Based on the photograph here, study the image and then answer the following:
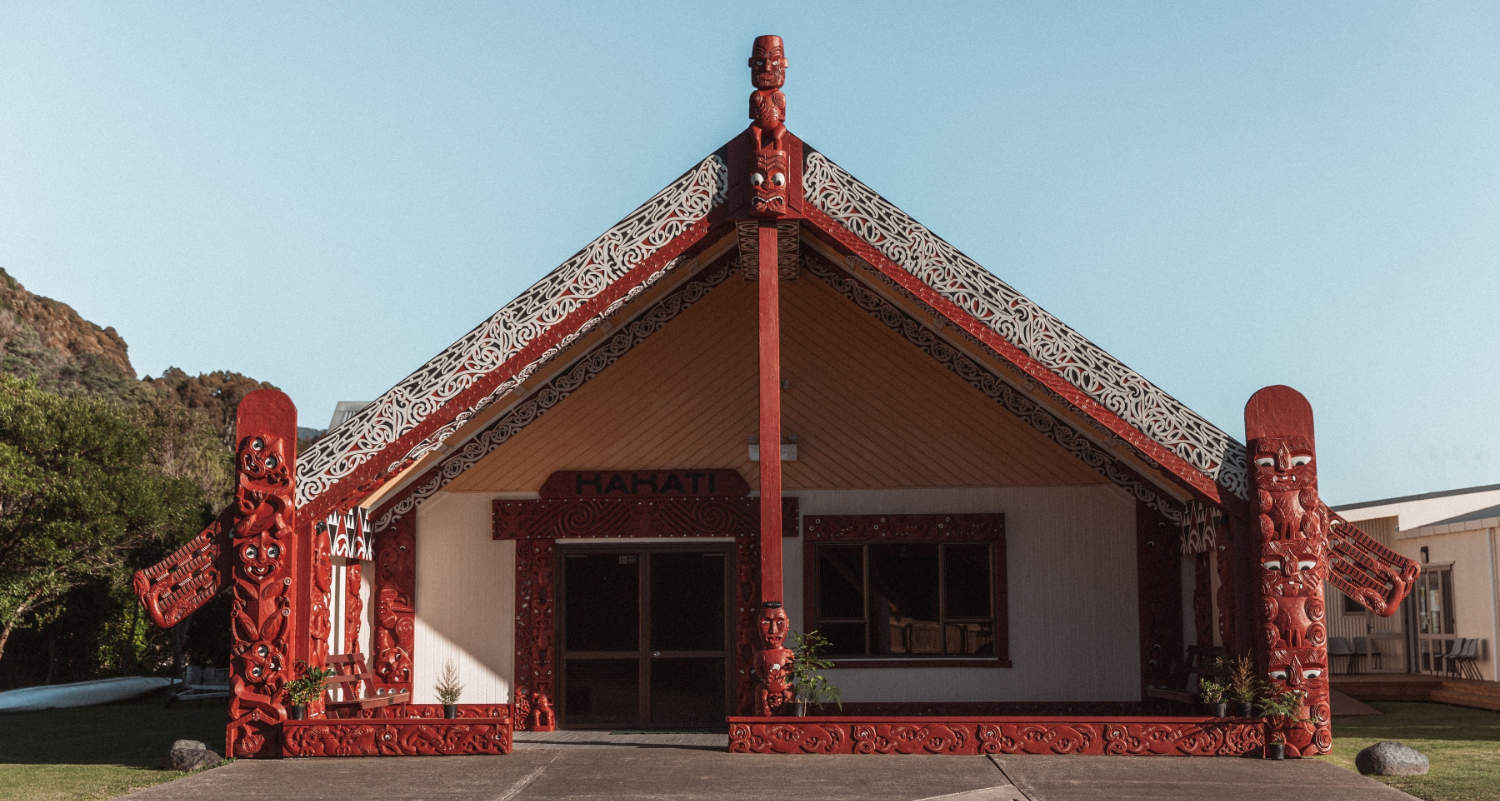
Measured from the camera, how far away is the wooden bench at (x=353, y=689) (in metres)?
10.2

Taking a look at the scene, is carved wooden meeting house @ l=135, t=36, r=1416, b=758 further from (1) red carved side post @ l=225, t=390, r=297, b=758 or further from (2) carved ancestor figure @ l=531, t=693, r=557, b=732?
(1) red carved side post @ l=225, t=390, r=297, b=758

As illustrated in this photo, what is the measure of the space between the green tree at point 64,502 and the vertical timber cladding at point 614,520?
382 inches

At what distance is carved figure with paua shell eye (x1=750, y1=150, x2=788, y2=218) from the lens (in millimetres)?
9031

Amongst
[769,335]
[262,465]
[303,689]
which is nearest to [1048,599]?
[769,335]

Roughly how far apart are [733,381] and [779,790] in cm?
478

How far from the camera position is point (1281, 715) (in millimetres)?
8672

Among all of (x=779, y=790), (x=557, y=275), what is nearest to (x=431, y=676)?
(x=557, y=275)

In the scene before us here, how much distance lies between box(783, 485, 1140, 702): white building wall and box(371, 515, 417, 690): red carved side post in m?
3.36

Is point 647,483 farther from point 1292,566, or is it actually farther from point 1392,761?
point 1392,761

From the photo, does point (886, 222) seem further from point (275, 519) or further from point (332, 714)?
point (332, 714)

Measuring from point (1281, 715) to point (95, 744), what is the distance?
31.1 feet

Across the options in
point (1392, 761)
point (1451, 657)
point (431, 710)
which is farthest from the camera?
point (1451, 657)

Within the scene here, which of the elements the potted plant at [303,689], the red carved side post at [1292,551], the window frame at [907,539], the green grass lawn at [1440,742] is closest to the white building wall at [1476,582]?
the green grass lawn at [1440,742]

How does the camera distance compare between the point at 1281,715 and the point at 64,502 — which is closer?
the point at 1281,715
